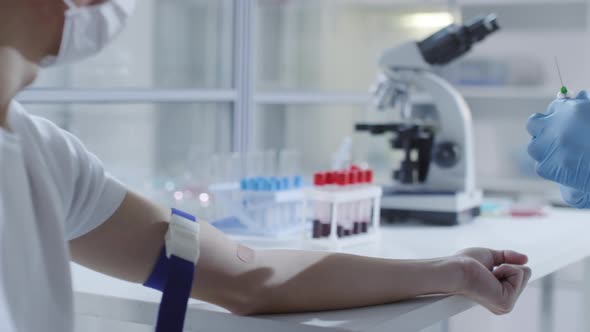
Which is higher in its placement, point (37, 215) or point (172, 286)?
point (37, 215)

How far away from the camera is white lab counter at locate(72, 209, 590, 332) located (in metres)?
1.11

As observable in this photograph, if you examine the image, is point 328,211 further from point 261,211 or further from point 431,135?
point 431,135

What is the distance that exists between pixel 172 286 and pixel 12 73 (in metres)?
0.36

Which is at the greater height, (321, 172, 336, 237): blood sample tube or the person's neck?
the person's neck

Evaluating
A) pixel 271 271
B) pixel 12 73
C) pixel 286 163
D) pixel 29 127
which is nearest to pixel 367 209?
pixel 286 163

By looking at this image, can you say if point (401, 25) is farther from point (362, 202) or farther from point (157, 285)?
point (157, 285)

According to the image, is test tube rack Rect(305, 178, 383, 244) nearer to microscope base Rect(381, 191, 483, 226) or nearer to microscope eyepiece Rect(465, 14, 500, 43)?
microscope base Rect(381, 191, 483, 226)

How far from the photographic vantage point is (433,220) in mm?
1995

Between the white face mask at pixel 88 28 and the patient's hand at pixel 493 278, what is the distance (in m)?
0.62

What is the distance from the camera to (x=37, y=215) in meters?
1.02

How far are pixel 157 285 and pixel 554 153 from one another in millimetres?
654

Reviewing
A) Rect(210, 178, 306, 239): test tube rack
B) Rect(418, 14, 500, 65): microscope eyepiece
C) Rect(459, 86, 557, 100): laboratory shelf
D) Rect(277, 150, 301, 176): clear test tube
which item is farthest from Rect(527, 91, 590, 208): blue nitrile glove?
Rect(459, 86, 557, 100): laboratory shelf

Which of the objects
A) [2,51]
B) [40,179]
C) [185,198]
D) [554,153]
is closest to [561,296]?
[554,153]

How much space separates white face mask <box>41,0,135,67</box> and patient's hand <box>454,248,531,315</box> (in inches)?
24.4
